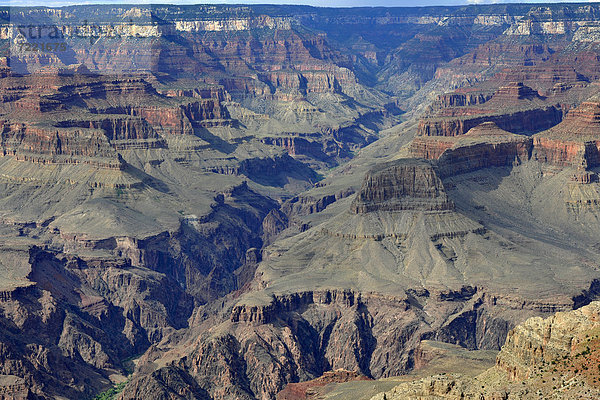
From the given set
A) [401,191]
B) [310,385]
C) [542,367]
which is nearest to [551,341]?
[542,367]

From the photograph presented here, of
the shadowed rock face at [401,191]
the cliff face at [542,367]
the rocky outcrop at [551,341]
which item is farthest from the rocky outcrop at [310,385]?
the shadowed rock face at [401,191]

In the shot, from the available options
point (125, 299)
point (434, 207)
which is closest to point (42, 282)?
point (125, 299)

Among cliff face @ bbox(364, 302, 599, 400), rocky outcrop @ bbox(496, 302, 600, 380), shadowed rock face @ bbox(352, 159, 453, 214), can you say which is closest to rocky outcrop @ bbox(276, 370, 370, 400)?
cliff face @ bbox(364, 302, 599, 400)

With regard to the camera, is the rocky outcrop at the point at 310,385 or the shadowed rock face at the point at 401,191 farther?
the shadowed rock face at the point at 401,191

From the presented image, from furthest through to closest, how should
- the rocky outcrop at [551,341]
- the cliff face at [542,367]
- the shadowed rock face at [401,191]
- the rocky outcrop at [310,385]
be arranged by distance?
the shadowed rock face at [401,191] → the rocky outcrop at [310,385] → the rocky outcrop at [551,341] → the cliff face at [542,367]

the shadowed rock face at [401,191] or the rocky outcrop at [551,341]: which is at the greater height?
the rocky outcrop at [551,341]

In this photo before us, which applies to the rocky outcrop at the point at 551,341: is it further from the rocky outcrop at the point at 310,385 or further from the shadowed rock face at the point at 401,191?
the shadowed rock face at the point at 401,191

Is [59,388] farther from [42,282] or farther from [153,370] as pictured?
[42,282]

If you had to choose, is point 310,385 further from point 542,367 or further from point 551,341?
point 551,341
